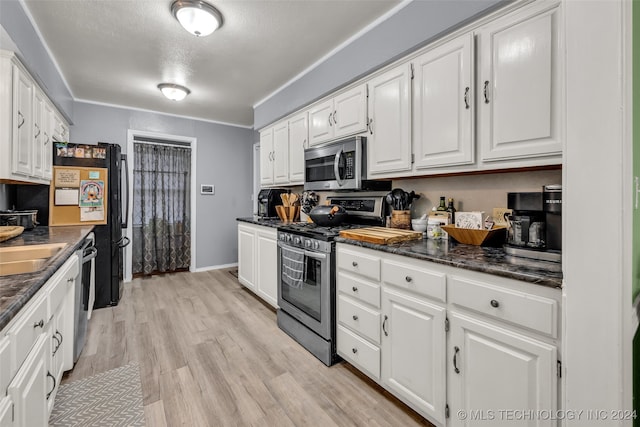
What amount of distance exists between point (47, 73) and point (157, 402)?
2924mm

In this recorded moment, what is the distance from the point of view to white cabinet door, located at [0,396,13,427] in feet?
2.54

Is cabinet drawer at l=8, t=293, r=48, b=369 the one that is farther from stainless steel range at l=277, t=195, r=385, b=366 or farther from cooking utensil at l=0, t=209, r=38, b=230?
cooking utensil at l=0, t=209, r=38, b=230

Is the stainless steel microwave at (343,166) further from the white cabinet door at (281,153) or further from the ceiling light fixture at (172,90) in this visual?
the ceiling light fixture at (172,90)

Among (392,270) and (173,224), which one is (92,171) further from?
(392,270)

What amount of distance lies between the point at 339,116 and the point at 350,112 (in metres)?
0.15

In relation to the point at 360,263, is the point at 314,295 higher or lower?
lower

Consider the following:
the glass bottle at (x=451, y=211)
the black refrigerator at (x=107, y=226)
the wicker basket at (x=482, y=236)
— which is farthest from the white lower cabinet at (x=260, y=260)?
the wicker basket at (x=482, y=236)

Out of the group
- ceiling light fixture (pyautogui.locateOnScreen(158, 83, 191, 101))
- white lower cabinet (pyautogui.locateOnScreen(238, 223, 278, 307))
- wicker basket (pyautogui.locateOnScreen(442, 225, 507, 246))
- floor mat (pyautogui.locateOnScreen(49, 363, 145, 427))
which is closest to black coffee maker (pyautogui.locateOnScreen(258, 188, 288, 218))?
white lower cabinet (pyautogui.locateOnScreen(238, 223, 278, 307))

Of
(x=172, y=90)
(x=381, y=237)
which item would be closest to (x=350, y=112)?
(x=381, y=237)

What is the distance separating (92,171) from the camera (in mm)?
3137

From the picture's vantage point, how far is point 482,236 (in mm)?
1654

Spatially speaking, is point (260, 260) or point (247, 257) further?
point (247, 257)

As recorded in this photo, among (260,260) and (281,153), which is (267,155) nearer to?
(281,153)

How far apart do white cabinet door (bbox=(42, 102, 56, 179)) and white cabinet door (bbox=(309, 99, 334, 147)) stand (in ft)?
8.12
